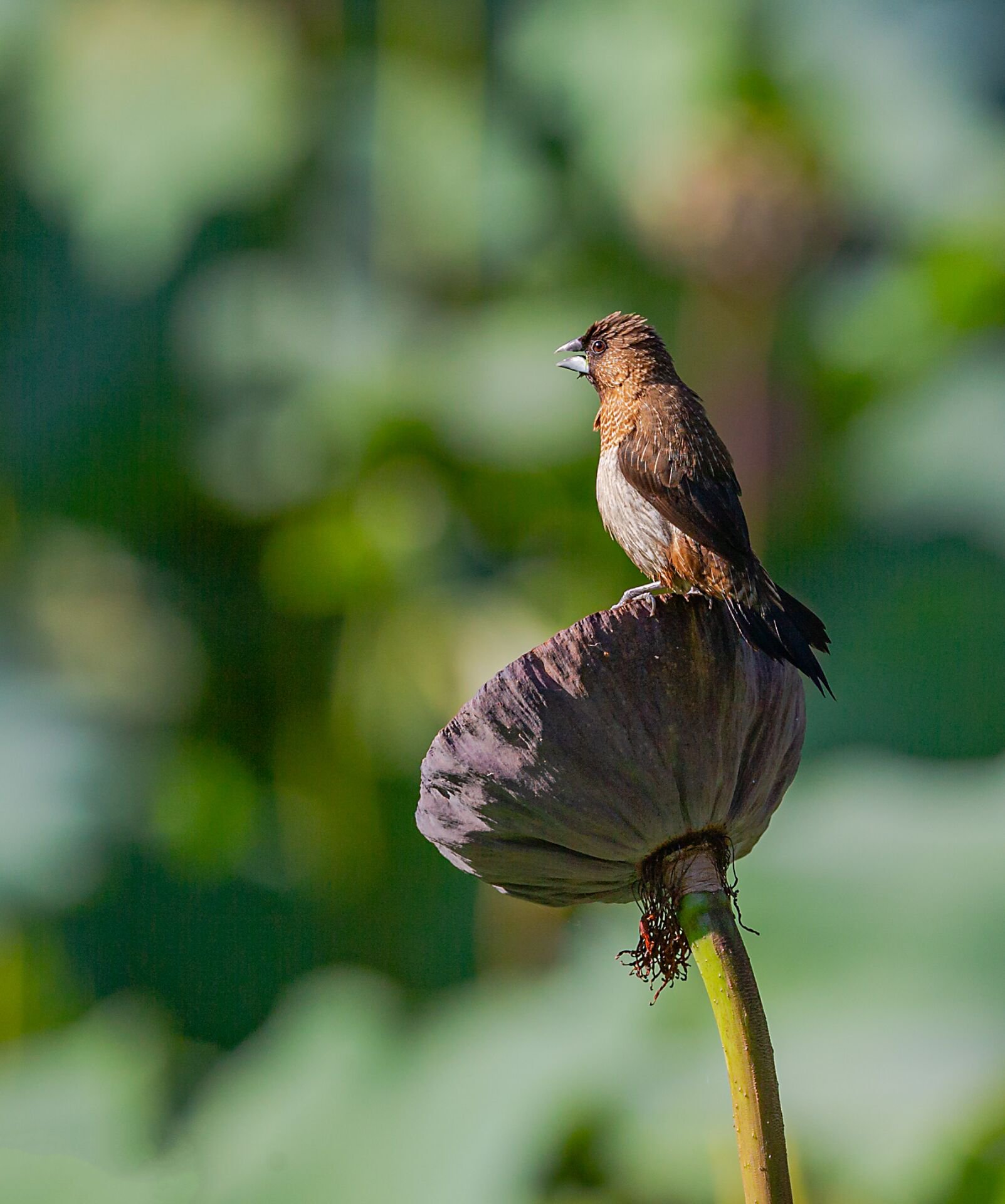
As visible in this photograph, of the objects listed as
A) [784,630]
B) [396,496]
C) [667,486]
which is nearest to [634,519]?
[667,486]

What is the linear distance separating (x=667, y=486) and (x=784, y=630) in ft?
0.42

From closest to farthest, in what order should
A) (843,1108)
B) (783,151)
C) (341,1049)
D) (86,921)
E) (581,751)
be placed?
1. (581,751)
2. (843,1108)
3. (341,1049)
4. (783,151)
5. (86,921)

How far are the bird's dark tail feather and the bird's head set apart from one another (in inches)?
6.8

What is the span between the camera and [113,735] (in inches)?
135

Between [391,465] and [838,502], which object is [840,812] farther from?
[391,465]

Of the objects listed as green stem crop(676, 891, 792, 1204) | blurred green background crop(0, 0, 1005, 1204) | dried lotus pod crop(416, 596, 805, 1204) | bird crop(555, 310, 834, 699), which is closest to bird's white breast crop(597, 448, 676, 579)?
bird crop(555, 310, 834, 699)

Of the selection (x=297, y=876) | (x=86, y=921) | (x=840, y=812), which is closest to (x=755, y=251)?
(x=840, y=812)

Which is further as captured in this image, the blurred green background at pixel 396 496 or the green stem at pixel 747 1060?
the blurred green background at pixel 396 496

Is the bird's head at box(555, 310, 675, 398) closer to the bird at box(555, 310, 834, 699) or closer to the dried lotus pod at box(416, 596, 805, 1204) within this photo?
the bird at box(555, 310, 834, 699)

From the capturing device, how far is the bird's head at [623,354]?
880mm

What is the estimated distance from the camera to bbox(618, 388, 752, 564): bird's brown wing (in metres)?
0.84

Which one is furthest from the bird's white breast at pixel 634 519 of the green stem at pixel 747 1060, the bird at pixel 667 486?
the green stem at pixel 747 1060

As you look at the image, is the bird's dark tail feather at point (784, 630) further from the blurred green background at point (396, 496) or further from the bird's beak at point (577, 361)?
the blurred green background at point (396, 496)

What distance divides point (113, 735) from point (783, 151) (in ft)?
6.70
